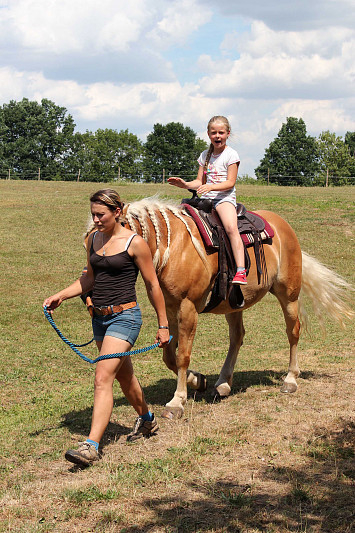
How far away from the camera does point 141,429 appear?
529 centimetres

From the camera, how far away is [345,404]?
6203mm

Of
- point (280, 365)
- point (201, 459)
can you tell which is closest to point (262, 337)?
point (280, 365)

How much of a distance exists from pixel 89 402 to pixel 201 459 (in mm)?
2287

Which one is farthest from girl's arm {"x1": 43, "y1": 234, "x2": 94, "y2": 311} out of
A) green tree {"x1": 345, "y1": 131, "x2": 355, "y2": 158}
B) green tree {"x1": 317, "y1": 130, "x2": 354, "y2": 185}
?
green tree {"x1": 345, "y1": 131, "x2": 355, "y2": 158}

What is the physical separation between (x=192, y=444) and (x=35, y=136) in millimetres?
71601

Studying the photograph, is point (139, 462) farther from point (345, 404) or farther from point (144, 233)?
point (345, 404)

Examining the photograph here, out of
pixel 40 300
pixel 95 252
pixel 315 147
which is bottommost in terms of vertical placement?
pixel 40 300

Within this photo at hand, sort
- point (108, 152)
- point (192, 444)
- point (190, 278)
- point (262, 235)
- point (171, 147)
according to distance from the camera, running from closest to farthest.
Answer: point (192, 444) < point (190, 278) < point (262, 235) < point (171, 147) < point (108, 152)

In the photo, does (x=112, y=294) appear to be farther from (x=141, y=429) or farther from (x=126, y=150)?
(x=126, y=150)

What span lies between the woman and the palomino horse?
2.06ft

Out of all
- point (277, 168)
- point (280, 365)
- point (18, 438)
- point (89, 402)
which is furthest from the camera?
point (277, 168)

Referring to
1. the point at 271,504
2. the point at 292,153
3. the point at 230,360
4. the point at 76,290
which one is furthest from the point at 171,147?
the point at 271,504

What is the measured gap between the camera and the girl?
6211 millimetres

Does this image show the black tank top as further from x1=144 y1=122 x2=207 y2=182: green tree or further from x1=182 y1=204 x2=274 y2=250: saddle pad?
x1=144 y1=122 x2=207 y2=182: green tree
